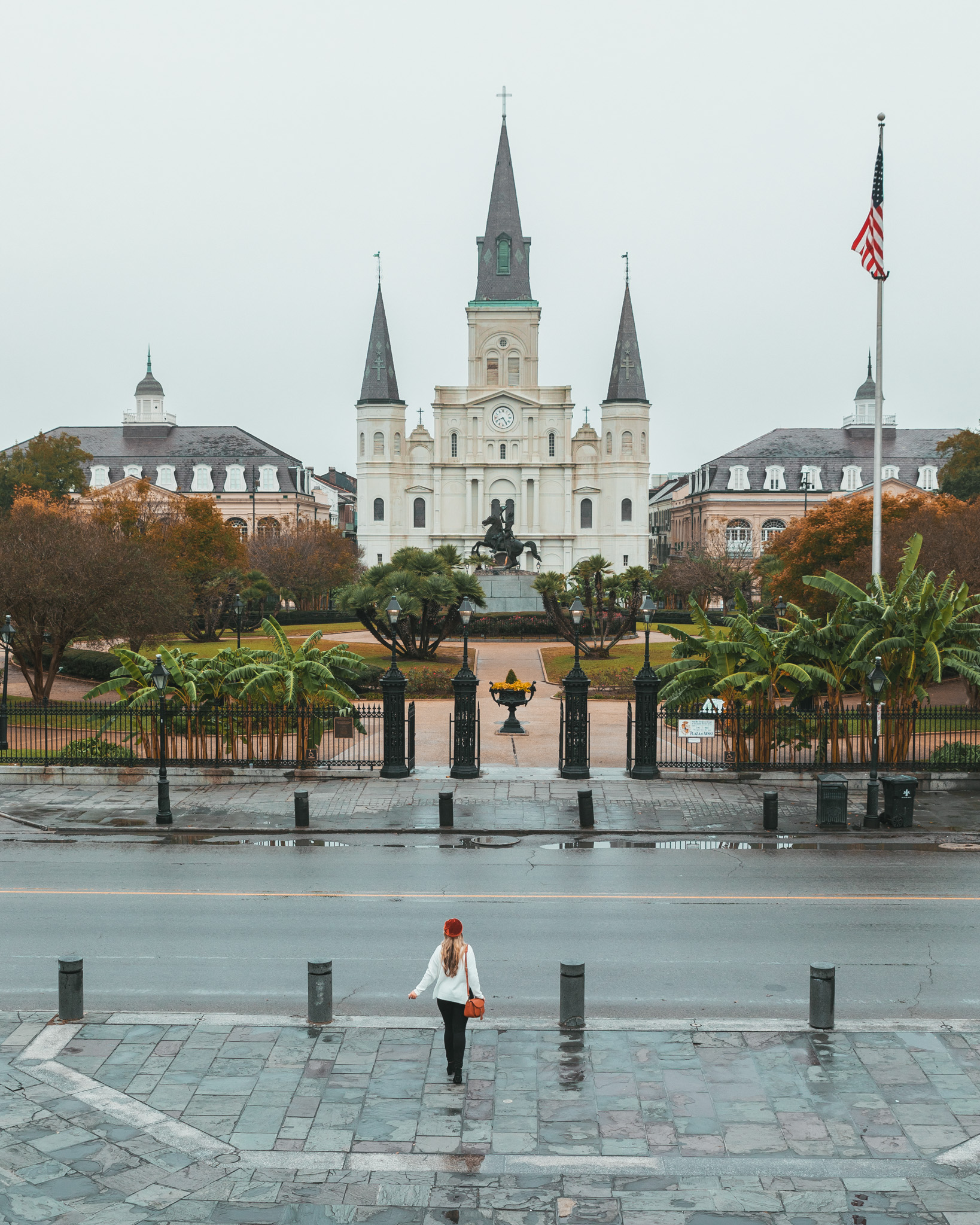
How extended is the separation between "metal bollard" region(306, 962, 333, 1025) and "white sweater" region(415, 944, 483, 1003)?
130cm

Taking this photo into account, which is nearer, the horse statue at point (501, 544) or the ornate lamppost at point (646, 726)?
the ornate lamppost at point (646, 726)

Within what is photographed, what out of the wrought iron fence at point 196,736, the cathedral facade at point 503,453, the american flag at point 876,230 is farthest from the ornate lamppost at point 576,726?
the cathedral facade at point 503,453

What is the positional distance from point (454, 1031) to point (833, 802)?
11.3 m

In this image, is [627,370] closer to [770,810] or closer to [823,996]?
[770,810]

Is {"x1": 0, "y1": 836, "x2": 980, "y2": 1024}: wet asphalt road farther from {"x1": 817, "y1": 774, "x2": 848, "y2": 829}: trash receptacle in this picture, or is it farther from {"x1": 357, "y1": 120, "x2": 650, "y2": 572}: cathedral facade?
{"x1": 357, "y1": 120, "x2": 650, "y2": 572}: cathedral facade

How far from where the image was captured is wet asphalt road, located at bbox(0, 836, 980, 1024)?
11.0m

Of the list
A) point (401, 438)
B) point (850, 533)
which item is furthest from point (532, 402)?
point (850, 533)

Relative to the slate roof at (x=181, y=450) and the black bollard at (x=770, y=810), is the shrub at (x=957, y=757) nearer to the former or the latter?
the black bollard at (x=770, y=810)

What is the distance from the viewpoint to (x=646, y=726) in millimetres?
22234

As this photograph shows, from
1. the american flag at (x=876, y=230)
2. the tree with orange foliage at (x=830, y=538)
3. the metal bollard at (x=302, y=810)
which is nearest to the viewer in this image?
the metal bollard at (x=302, y=810)

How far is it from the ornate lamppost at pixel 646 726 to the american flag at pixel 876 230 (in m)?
9.99

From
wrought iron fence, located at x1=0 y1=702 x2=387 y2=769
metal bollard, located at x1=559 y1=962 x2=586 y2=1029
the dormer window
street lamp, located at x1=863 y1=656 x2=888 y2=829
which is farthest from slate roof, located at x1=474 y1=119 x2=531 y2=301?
metal bollard, located at x1=559 y1=962 x2=586 y2=1029

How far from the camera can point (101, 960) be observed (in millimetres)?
11953

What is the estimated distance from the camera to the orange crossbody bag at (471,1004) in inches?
352
